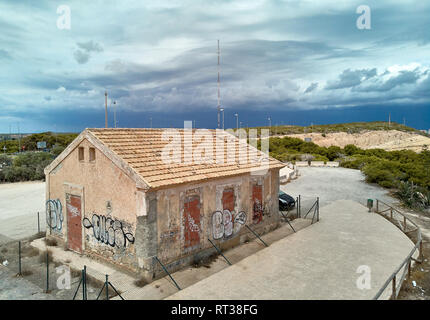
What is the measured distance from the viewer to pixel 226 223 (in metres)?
13.3

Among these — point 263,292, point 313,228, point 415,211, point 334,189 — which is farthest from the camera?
point 334,189

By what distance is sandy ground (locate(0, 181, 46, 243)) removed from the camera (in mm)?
16797

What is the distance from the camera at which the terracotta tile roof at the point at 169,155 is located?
1109 cm

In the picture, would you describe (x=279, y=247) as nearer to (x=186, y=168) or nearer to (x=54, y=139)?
(x=186, y=168)

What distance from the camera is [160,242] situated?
10.6 metres

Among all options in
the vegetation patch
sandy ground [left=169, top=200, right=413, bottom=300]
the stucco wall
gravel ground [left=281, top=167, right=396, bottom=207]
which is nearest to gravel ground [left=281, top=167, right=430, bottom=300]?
gravel ground [left=281, top=167, right=396, bottom=207]

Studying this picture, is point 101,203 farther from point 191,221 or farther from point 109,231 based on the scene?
point 191,221

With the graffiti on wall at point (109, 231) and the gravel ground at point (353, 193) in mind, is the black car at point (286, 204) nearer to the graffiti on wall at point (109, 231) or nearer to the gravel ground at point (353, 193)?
the gravel ground at point (353, 193)

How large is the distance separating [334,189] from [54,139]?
219 feet

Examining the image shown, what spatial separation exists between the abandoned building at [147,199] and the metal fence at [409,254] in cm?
614

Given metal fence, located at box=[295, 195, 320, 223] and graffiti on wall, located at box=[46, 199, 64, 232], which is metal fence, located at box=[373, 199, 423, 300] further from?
graffiti on wall, located at box=[46, 199, 64, 232]

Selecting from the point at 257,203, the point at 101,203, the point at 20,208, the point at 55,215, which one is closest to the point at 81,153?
the point at 101,203

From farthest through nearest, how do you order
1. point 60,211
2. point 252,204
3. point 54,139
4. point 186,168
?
point 54,139 < point 252,204 < point 60,211 < point 186,168
